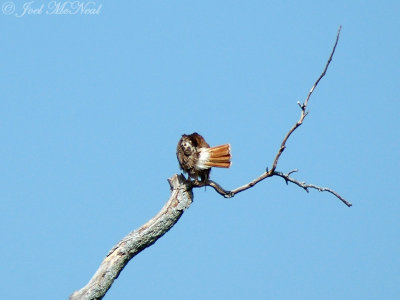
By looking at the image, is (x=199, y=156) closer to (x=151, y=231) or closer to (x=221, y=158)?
(x=221, y=158)

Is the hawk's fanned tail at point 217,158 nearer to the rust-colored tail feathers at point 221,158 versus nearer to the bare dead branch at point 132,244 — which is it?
the rust-colored tail feathers at point 221,158

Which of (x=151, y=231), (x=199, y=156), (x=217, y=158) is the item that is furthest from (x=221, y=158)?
(x=151, y=231)

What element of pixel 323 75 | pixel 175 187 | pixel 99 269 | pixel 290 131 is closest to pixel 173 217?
pixel 175 187

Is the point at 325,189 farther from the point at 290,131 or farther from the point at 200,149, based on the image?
the point at 200,149

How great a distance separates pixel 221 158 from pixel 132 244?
1103mm

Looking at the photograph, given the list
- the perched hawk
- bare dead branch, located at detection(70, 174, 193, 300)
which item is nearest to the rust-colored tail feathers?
the perched hawk

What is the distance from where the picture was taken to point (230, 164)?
7656 mm

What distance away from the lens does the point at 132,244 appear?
24.0 feet

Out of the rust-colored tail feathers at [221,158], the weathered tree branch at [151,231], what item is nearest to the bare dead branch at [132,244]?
the weathered tree branch at [151,231]

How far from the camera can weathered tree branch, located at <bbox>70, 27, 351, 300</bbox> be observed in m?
7.21

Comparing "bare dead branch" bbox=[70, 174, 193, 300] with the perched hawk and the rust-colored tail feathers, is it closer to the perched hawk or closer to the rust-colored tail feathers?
the perched hawk

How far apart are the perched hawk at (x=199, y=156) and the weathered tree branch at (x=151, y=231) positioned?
6.6 inches

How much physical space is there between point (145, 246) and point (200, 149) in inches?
39.8

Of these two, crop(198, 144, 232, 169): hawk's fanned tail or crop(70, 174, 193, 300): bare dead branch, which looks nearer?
crop(70, 174, 193, 300): bare dead branch
